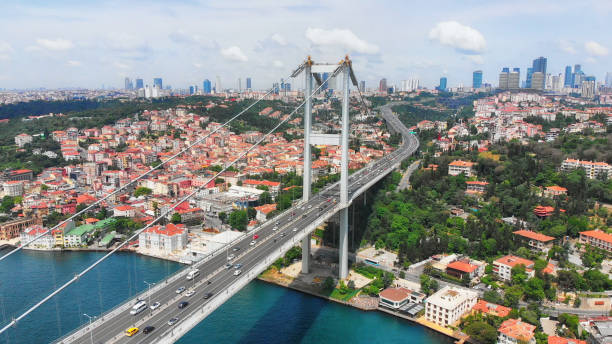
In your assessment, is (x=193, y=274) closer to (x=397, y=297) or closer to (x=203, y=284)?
(x=203, y=284)

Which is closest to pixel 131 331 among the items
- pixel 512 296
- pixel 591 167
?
pixel 512 296

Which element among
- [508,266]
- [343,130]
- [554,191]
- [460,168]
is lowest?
[508,266]

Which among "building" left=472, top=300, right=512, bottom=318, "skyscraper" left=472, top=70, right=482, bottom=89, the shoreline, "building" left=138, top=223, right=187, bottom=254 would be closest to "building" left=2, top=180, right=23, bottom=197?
"building" left=138, top=223, right=187, bottom=254

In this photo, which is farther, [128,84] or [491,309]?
[128,84]

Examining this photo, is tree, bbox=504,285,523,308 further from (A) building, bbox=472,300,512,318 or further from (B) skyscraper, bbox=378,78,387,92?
(B) skyscraper, bbox=378,78,387,92

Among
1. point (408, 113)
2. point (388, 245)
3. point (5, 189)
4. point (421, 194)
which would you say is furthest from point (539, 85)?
point (5, 189)
